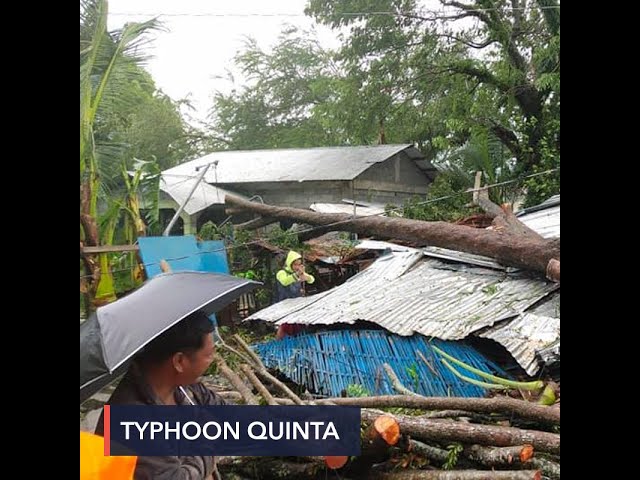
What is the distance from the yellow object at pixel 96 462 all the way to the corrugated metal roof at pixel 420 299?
88 cm

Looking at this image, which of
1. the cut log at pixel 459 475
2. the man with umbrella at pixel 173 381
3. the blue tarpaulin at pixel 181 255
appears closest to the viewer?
the cut log at pixel 459 475

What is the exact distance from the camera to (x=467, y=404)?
2.78 meters

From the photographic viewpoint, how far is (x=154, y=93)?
3.04 meters

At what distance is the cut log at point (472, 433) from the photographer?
270 centimetres

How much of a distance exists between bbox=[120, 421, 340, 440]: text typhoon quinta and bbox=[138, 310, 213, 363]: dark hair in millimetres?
296

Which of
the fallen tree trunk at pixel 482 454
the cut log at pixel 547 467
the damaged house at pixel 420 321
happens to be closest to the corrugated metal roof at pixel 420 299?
the damaged house at pixel 420 321

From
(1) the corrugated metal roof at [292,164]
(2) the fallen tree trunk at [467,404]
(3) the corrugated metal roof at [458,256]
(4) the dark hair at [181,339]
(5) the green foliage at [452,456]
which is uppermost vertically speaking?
(1) the corrugated metal roof at [292,164]

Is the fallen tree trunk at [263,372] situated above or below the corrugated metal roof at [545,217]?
below

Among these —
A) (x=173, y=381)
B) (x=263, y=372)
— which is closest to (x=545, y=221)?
(x=263, y=372)

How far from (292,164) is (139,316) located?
3.22 feet

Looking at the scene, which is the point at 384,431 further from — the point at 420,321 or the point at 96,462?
the point at 96,462

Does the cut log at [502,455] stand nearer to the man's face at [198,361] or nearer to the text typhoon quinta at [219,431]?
the text typhoon quinta at [219,431]

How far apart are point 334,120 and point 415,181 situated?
1.61ft
